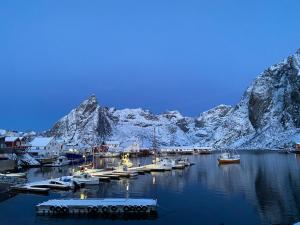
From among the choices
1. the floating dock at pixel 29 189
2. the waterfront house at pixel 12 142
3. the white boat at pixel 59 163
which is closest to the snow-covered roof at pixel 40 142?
the waterfront house at pixel 12 142

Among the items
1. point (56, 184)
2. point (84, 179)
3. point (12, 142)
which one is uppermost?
point (12, 142)

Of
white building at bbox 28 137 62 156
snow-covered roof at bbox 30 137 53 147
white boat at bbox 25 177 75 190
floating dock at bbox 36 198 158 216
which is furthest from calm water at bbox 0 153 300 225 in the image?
snow-covered roof at bbox 30 137 53 147

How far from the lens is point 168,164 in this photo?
124m

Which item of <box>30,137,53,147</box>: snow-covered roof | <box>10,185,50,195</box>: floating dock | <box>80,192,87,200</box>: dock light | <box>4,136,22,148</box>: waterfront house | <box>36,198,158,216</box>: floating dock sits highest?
<box>30,137,53,147</box>: snow-covered roof

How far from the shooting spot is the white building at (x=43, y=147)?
570ft

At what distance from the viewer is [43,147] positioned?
18062 cm

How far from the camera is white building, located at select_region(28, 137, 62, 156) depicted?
174 meters

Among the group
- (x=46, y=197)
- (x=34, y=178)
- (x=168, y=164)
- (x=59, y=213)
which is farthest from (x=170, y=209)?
(x=168, y=164)

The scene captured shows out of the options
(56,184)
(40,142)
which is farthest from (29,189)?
(40,142)

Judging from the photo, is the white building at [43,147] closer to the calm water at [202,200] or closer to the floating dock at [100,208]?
the calm water at [202,200]

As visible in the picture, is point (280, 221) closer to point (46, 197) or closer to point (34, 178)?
point (46, 197)

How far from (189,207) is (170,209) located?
9.79ft

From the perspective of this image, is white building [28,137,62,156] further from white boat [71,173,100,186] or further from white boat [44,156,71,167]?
white boat [71,173,100,186]

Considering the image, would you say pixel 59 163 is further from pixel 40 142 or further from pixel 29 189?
pixel 29 189
